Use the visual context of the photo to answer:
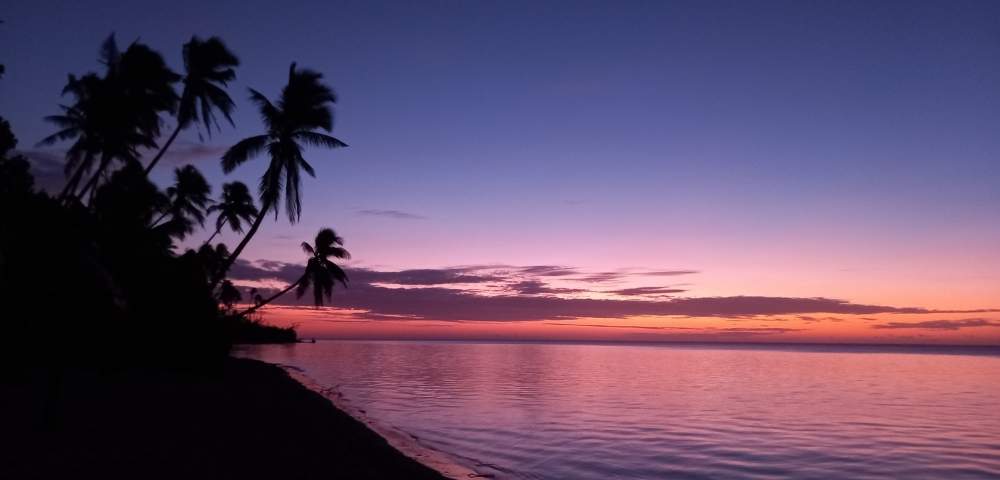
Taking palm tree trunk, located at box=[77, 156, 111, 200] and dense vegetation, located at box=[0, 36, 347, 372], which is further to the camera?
palm tree trunk, located at box=[77, 156, 111, 200]

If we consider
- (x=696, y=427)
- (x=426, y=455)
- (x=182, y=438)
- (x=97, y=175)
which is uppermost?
(x=97, y=175)

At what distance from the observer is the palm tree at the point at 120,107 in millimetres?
30109

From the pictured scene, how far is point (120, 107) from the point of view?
29922 millimetres

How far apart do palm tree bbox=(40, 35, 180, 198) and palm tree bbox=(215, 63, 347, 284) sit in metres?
4.48

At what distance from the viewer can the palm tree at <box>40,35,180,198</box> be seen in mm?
30109

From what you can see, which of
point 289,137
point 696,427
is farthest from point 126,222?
point 696,427

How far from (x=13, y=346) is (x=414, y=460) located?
51.2ft

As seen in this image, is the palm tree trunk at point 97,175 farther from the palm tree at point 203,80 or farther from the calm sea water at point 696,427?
the calm sea water at point 696,427

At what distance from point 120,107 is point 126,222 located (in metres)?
10.9

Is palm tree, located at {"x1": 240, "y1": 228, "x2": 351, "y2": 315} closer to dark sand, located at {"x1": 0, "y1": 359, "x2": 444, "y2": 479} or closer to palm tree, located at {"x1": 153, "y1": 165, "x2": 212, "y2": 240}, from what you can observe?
palm tree, located at {"x1": 153, "y1": 165, "x2": 212, "y2": 240}

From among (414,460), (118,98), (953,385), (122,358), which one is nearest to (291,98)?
(118,98)

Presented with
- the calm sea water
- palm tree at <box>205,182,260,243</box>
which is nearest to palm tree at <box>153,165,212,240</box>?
palm tree at <box>205,182,260,243</box>

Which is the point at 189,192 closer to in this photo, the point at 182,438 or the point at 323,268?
the point at 323,268

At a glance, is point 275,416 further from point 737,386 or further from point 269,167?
point 737,386
